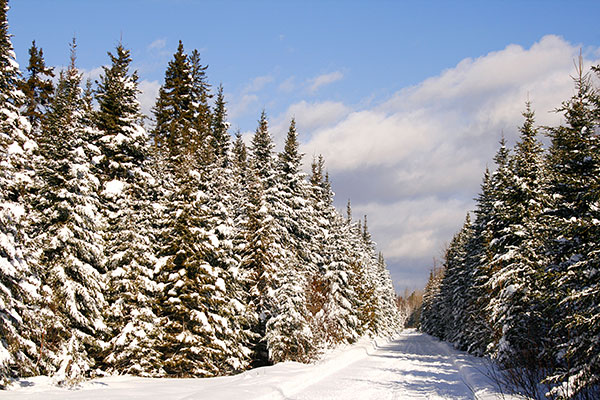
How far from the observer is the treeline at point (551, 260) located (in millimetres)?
8750

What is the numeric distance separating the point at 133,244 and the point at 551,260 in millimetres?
16461

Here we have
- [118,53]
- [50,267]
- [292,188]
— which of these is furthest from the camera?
[292,188]

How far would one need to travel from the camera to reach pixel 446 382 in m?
15.4

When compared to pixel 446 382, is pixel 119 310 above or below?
above

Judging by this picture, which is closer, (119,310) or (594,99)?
(594,99)

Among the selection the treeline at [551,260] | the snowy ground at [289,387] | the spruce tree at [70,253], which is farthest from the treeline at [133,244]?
the treeline at [551,260]

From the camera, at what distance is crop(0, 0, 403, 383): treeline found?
12.3 metres

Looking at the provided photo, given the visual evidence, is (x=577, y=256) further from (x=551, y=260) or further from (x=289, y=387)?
(x=289, y=387)

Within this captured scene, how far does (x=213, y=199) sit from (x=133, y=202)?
5.30 metres

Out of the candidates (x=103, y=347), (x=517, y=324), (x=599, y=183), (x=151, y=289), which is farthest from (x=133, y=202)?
(x=517, y=324)

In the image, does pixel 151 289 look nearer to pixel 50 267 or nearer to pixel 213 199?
pixel 50 267

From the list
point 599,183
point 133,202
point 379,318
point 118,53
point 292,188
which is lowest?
point 379,318

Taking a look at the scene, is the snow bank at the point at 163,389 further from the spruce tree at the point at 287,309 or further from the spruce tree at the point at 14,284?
the spruce tree at the point at 287,309

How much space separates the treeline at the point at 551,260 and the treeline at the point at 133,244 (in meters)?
11.2
